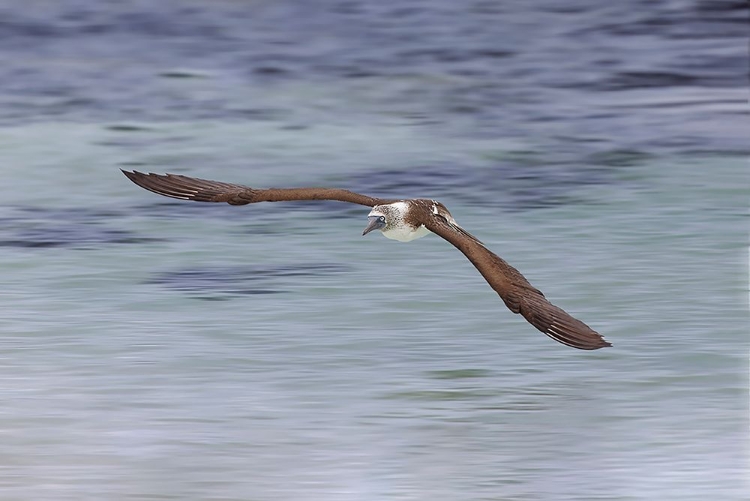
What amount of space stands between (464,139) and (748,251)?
18.3ft

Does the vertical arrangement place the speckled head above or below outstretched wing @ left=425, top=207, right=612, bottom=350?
above

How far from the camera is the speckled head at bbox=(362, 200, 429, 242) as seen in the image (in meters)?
11.2

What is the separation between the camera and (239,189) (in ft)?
37.3

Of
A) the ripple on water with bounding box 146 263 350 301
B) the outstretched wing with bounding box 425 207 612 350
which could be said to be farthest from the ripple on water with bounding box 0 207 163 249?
the outstretched wing with bounding box 425 207 612 350

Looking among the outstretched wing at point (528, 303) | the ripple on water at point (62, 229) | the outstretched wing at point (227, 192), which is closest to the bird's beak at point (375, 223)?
the outstretched wing at point (227, 192)

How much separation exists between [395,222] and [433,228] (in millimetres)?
557

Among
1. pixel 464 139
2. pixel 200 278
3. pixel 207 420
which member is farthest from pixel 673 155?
pixel 207 420

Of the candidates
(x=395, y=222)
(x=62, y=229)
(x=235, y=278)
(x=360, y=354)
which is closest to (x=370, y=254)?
(x=235, y=278)

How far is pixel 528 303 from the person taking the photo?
9664 mm

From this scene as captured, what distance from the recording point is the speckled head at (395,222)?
11219 mm

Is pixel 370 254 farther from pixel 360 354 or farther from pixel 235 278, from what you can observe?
pixel 360 354

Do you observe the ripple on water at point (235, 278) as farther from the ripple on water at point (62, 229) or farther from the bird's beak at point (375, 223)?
the bird's beak at point (375, 223)

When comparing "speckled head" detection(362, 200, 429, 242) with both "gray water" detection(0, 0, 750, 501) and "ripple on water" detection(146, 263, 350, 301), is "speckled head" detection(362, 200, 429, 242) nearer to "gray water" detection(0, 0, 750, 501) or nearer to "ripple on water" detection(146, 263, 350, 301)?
"gray water" detection(0, 0, 750, 501)

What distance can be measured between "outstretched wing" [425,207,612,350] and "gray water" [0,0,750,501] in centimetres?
88
